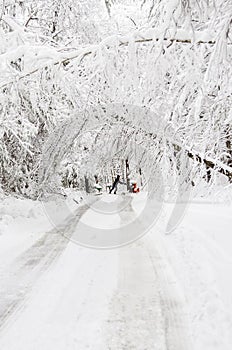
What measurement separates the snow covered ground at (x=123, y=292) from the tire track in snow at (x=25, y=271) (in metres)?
0.02

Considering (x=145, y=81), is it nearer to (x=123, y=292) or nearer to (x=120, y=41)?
(x=120, y=41)

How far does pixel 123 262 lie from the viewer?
780cm

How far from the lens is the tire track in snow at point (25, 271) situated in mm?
5480

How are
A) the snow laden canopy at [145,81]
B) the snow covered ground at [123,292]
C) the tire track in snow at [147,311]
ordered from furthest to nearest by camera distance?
the snow covered ground at [123,292] < the tire track in snow at [147,311] < the snow laden canopy at [145,81]

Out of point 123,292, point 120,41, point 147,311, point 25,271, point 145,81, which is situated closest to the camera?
point 120,41

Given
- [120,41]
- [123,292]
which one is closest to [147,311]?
[123,292]

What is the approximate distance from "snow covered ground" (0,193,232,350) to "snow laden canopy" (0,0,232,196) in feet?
5.42

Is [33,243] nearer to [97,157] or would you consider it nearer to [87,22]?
[97,157]

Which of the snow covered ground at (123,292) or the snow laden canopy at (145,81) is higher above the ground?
the snow laden canopy at (145,81)

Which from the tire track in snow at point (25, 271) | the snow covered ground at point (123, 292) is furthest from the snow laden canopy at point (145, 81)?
the tire track in snow at point (25, 271)

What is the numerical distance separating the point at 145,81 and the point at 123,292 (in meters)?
3.20

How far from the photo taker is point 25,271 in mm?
7371

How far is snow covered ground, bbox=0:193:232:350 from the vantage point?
4.31 meters

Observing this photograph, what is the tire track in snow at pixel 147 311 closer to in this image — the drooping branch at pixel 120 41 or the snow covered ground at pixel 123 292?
the snow covered ground at pixel 123 292
